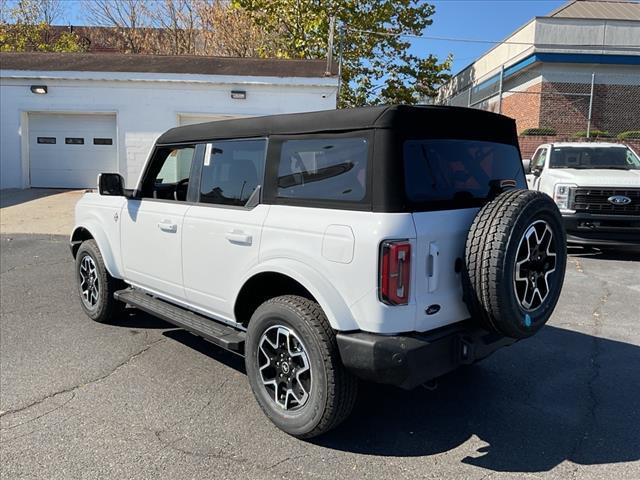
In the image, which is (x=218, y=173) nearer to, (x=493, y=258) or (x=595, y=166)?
(x=493, y=258)

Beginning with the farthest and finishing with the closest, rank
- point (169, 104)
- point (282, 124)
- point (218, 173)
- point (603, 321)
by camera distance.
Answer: point (169, 104)
point (603, 321)
point (218, 173)
point (282, 124)

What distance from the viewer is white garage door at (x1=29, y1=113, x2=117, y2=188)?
15227mm

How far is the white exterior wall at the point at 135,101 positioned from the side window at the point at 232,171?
34.1ft

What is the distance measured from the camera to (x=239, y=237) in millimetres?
3492

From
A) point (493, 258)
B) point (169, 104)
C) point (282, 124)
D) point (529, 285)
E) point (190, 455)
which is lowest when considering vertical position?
point (190, 455)

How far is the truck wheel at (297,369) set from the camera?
117 inches

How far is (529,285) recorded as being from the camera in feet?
10.3

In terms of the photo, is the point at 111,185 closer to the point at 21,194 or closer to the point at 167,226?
the point at 167,226

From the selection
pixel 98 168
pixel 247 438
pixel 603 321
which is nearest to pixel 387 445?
pixel 247 438

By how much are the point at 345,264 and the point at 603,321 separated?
4.04 meters

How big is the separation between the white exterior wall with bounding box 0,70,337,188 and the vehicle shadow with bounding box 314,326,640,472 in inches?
424

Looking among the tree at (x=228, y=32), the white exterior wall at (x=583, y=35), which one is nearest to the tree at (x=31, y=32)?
the tree at (x=228, y=32)

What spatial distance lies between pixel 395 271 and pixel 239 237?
119cm

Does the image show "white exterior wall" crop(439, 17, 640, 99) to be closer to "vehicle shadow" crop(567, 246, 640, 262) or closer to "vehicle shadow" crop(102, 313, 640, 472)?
"vehicle shadow" crop(567, 246, 640, 262)
